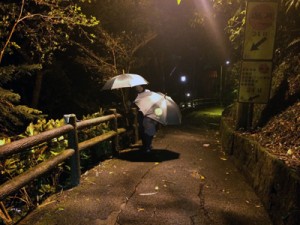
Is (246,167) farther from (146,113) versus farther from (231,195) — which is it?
(146,113)

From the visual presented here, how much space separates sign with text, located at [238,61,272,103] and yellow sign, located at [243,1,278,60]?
0.19 meters

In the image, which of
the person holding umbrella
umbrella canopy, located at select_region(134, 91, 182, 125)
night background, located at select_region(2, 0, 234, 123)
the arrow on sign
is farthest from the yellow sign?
night background, located at select_region(2, 0, 234, 123)

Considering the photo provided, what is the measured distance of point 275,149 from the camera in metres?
5.20

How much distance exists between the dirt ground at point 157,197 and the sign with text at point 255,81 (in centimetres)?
186

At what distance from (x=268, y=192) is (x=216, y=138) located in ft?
22.9

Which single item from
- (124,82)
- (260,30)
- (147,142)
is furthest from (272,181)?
(124,82)

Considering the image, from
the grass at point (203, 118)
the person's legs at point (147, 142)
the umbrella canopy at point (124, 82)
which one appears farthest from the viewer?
the grass at point (203, 118)

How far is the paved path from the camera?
4422 mm

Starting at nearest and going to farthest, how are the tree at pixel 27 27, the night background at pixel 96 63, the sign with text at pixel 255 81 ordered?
1. the night background at pixel 96 63
2. the tree at pixel 27 27
3. the sign with text at pixel 255 81

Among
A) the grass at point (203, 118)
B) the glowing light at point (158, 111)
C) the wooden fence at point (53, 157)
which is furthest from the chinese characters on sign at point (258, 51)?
the grass at point (203, 118)

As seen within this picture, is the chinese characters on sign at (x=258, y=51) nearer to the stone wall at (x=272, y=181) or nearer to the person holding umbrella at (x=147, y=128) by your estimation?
the stone wall at (x=272, y=181)

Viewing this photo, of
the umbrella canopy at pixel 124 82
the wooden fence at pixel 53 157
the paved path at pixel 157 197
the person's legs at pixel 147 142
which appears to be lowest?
the paved path at pixel 157 197

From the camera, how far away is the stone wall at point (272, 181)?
3727 millimetres

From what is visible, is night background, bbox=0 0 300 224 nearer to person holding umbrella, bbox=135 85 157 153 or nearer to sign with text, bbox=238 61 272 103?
sign with text, bbox=238 61 272 103
